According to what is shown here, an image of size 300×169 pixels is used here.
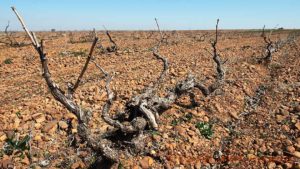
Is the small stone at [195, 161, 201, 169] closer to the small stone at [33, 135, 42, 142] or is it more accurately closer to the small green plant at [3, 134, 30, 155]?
the small stone at [33, 135, 42, 142]

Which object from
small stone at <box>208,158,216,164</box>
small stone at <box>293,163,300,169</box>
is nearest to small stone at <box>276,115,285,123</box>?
small stone at <box>293,163,300,169</box>

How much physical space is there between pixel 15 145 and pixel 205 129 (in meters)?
4.55

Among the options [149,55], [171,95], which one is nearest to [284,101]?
[171,95]

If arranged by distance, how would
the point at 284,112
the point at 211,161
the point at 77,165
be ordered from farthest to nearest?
Result: 1. the point at 284,112
2. the point at 211,161
3. the point at 77,165

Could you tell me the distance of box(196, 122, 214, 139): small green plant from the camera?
28.9ft

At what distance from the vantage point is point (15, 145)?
755 cm

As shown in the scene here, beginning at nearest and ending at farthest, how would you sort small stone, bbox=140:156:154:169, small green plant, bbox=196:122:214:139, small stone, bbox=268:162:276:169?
small stone, bbox=140:156:154:169 → small stone, bbox=268:162:276:169 → small green plant, bbox=196:122:214:139

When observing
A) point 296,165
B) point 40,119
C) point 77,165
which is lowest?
point 296,165

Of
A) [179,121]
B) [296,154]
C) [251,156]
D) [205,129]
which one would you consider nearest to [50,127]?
[179,121]

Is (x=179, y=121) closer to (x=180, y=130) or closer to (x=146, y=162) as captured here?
(x=180, y=130)

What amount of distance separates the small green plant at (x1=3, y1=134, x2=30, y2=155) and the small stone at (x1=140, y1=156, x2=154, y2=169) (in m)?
2.50

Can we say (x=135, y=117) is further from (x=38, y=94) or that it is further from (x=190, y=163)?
(x=38, y=94)

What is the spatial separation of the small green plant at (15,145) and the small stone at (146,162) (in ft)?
8.20

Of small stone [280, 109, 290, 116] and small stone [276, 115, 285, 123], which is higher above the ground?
small stone [280, 109, 290, 116]
